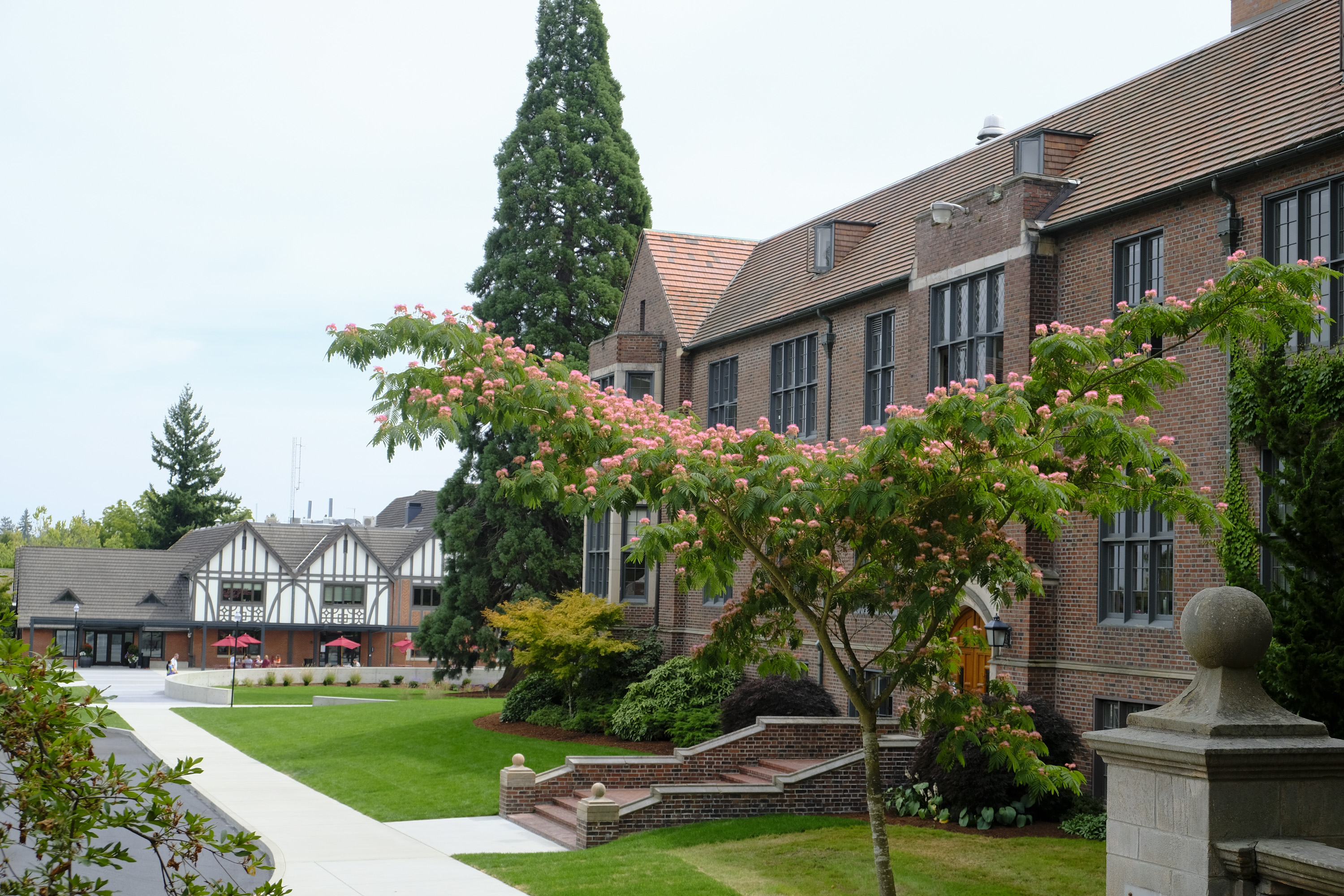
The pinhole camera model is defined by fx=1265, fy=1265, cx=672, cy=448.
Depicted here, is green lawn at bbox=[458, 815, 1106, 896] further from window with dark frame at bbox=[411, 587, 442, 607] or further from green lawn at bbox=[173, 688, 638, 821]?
window with dark frame at bbox=[411, 587, 442, 607]

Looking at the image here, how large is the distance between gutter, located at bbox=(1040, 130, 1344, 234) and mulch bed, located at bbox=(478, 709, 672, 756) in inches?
456

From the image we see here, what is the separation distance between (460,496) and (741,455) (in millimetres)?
30119

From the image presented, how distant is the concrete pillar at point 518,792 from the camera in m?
20.5

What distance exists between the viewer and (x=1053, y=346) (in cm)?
1125

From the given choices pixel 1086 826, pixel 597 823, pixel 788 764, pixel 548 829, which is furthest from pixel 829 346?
pixel 1086 826

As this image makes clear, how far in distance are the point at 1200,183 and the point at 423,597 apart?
63.7 meters

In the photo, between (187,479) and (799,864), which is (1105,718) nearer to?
(799,864)

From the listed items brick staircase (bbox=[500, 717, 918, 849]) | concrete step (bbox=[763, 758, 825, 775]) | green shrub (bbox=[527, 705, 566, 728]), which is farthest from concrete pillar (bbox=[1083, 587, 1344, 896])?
green shrub (bbox=[527, 705, 566, 728])

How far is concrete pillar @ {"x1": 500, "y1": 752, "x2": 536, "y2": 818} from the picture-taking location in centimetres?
2048

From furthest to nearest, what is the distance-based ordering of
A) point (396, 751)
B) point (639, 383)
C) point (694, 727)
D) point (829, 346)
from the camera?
point (639, 383) < point (396, 751) < point (829, 346) < point (694, 727)

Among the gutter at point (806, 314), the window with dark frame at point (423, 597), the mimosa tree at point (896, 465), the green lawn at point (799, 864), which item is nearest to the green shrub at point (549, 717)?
the gutter at point (806, 314)

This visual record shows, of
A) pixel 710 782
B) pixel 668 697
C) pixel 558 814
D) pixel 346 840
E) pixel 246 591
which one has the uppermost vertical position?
pixel 668 697

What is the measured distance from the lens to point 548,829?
19.1 meters

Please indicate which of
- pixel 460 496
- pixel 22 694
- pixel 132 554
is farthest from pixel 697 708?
pixel 132 554
